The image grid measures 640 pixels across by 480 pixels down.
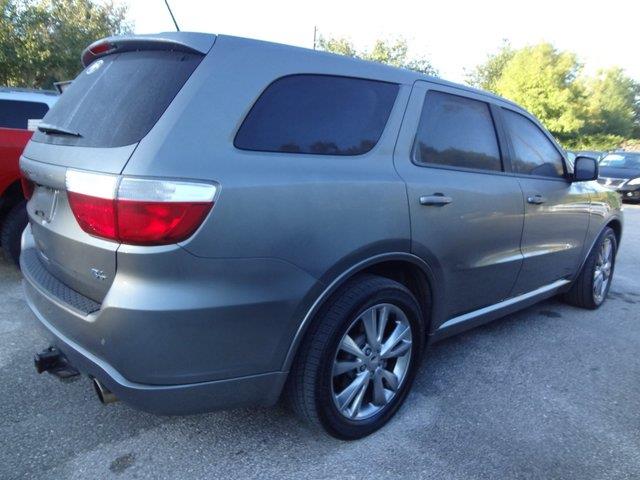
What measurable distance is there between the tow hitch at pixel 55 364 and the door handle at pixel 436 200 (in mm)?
1802

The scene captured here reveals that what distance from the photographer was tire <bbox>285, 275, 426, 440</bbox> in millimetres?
2199

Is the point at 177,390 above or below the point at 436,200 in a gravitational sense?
below

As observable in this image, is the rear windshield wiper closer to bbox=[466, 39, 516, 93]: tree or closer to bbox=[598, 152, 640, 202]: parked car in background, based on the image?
bbox=[598, 152, 640, 202]: parked car in background

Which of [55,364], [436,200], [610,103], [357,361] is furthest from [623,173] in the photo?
[610,103]

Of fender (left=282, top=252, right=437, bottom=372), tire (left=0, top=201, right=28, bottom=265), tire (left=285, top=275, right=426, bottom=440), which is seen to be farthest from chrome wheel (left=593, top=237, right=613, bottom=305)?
tire (left=0, top=201, right=28, bottom=265)

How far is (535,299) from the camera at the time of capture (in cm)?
382

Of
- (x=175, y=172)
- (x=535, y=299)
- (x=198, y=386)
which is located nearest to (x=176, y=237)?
(x=175, y=172)

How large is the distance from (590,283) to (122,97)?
4041 millimetres

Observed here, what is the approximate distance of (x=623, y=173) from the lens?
1488 centimetres

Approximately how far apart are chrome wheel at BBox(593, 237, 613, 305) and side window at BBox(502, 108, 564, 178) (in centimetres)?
116

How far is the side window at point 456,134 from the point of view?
2.71m

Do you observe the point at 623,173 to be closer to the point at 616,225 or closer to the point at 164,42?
the point at 616,225

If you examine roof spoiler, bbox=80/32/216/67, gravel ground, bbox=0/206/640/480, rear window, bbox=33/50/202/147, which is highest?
roof spoiler, bbox=80/32/216/67

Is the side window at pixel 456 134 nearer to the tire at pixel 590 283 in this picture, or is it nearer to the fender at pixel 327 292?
the fender at pixel 327 292
